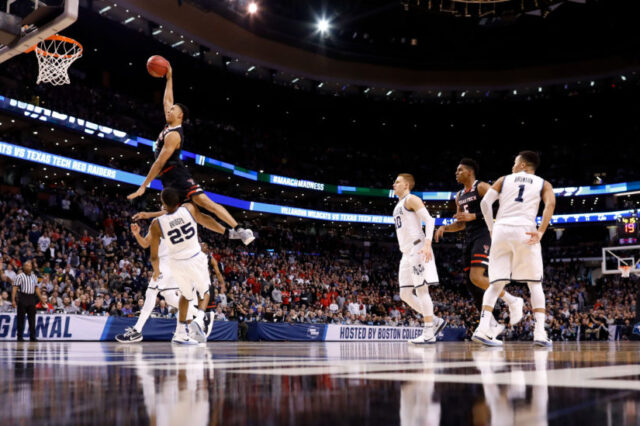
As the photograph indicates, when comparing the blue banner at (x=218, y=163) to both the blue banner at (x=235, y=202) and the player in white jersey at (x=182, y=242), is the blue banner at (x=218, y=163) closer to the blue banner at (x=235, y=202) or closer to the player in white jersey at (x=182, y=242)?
the blue banner at (x=235, y=202)

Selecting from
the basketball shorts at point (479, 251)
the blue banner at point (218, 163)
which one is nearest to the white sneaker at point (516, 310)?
the basketball shorts at point (479, 251)

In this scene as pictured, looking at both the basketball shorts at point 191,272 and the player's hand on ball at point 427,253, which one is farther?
the player's hand on ball at point 427,253

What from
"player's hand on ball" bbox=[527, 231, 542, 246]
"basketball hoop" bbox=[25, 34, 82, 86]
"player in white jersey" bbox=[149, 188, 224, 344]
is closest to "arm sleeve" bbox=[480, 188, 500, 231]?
"player's hand on ball" bbox=[527, 231, 542, 246]

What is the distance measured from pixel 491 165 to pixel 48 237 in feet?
99.9

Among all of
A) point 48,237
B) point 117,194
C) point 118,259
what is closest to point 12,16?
point 48,237

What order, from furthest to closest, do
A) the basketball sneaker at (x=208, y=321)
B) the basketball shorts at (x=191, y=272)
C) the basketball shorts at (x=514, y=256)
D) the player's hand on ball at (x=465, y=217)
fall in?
the basketball sneaker at (x=208, y=321) < the player's hand on ball at (x=465, y=217) < the basketball shorts at (x=191, y=272) < the basketball shorts at (x=514, y=256)

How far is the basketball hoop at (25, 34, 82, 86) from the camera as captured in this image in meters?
14.8

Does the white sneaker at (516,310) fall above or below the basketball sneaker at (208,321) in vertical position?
above

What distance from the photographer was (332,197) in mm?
38844

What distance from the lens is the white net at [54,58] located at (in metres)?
14.8

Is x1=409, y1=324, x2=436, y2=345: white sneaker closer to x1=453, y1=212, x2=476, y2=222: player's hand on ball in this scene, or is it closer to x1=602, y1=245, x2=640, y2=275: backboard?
x1=453, y1=212, x2=476, y2=222: player's hand on ball

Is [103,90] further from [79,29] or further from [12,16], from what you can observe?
[12,16]

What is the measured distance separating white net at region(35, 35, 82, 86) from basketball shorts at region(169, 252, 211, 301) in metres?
10.4

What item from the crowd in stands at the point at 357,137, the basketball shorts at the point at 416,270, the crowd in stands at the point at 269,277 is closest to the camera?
the basketball shorts at the point at 416,270
